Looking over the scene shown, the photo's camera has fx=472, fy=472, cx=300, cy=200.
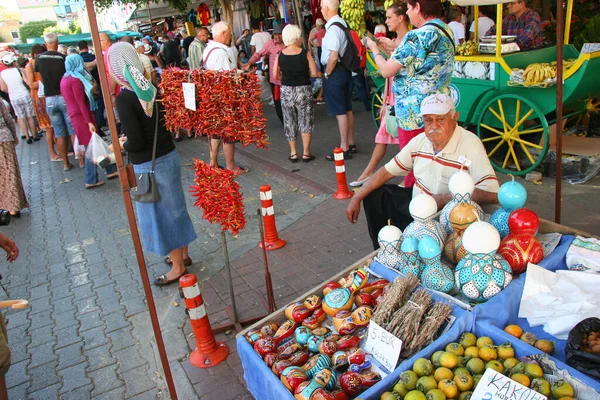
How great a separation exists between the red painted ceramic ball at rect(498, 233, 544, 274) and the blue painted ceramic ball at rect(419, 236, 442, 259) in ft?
1.11

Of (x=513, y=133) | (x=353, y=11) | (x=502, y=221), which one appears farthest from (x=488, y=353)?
(x=353, y=11)

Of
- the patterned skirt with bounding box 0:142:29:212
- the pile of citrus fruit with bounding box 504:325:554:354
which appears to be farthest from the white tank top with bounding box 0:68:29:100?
the pile of citrus fruit with bounding box 504:325:554:354

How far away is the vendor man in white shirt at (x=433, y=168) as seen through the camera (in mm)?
2797

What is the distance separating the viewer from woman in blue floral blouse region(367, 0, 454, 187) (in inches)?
143

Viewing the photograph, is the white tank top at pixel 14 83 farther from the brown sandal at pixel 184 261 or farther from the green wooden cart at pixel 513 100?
the green wooden cart at pixel 513 100

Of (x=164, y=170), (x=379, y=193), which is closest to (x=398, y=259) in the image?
(x=379, y=193)

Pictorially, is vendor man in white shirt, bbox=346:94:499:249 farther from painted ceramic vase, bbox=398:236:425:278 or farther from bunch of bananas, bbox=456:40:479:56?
bunch of bananas, bbox=456:40:479:56

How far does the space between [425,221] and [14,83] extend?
10.6 metres

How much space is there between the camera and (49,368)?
3406 mm

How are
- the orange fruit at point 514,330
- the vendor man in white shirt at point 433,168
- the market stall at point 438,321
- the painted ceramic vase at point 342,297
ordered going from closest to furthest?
the market stall at point 438,321, the orange fruit at point 514,330, the painted ceramic vase at point 342,297, the vendor man in white shirt at point 433,168

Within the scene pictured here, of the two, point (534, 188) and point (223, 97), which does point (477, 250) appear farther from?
point (534, 188)

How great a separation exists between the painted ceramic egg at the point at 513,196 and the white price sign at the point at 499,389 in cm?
111

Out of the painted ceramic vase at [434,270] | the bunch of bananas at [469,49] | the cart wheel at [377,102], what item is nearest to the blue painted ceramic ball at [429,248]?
the painted ceramic vase at [434,270]

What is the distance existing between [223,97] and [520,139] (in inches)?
146
